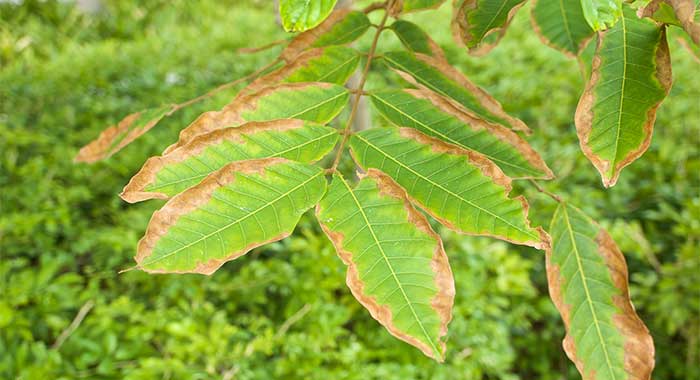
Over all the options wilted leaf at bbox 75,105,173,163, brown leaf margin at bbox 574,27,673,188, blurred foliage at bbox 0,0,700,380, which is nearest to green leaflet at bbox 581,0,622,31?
brown leaf margin at bbox 574,27,673,188

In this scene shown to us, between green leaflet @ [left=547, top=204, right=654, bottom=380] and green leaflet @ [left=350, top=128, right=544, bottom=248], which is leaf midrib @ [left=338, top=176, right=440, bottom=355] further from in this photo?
Result: green leaflet @ [left=547, top=204, right=654, bottom=380]

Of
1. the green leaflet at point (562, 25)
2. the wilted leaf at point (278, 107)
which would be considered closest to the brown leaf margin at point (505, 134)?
the wilted leaf at point (278, 107)

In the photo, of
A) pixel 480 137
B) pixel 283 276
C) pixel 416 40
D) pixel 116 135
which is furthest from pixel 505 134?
pixel 283 276

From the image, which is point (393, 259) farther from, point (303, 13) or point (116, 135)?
point (116, 135)

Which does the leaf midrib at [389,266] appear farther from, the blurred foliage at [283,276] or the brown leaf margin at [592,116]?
the blurred foliage at [283,276]

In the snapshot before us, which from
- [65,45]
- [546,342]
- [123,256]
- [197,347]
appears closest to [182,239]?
[197,347]

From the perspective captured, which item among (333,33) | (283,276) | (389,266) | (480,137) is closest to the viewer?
(389,266)
